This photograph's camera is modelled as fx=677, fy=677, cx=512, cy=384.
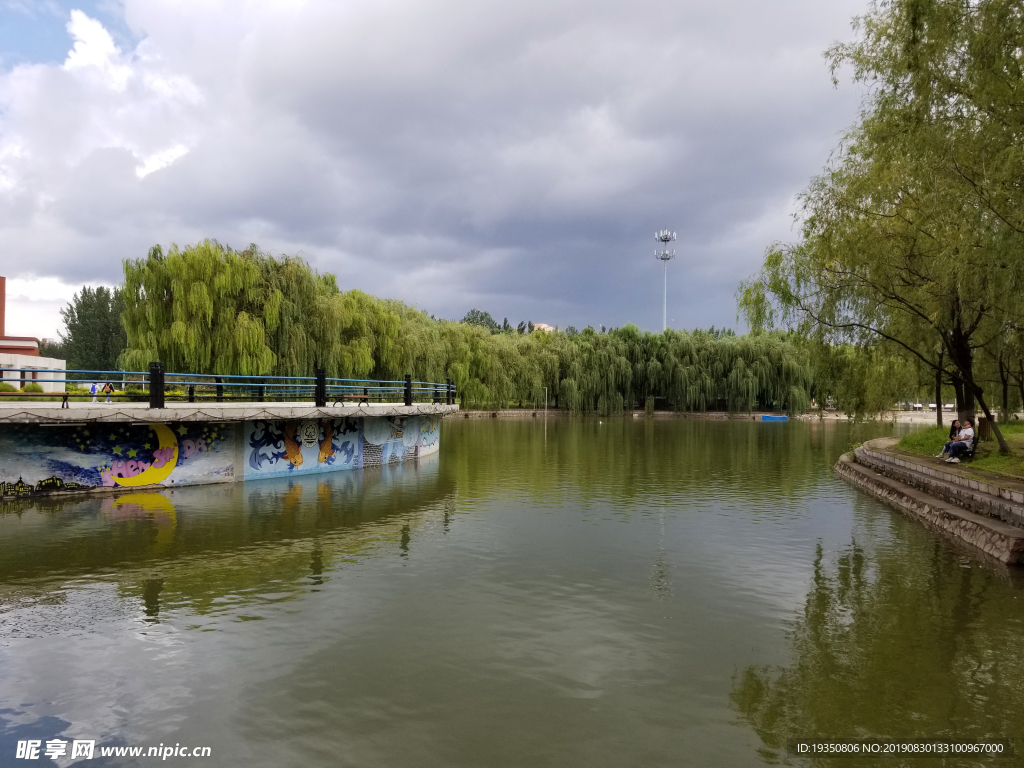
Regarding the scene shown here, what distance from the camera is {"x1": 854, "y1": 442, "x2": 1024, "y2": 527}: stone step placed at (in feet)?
39.8

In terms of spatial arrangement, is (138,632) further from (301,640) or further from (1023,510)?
(1023,510)

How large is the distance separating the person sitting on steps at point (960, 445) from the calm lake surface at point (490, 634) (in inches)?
203

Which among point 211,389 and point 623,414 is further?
point 623,414

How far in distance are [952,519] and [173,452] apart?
17767 mm

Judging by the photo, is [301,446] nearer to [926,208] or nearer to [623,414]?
[926,208]

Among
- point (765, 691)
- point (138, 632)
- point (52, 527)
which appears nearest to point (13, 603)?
point (138, 632)

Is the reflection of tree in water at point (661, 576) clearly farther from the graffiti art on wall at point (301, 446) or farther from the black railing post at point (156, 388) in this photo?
the black railing post at point (156, 388)

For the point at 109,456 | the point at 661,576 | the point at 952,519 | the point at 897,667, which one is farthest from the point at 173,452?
the point at 952,519

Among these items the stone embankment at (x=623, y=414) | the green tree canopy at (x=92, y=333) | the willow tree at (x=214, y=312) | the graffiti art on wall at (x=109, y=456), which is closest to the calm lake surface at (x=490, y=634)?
the graffiti art on wall at (x=109, y=456)

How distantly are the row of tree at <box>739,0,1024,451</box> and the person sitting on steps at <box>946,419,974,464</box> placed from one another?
191 centimetres

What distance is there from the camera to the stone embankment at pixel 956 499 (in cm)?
1153

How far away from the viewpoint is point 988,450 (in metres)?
18.8

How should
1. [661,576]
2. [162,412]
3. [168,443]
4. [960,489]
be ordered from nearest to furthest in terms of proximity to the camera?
[661,576]
[960,489]
[162,412]
[168,443]

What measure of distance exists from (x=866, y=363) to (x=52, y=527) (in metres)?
23.3
